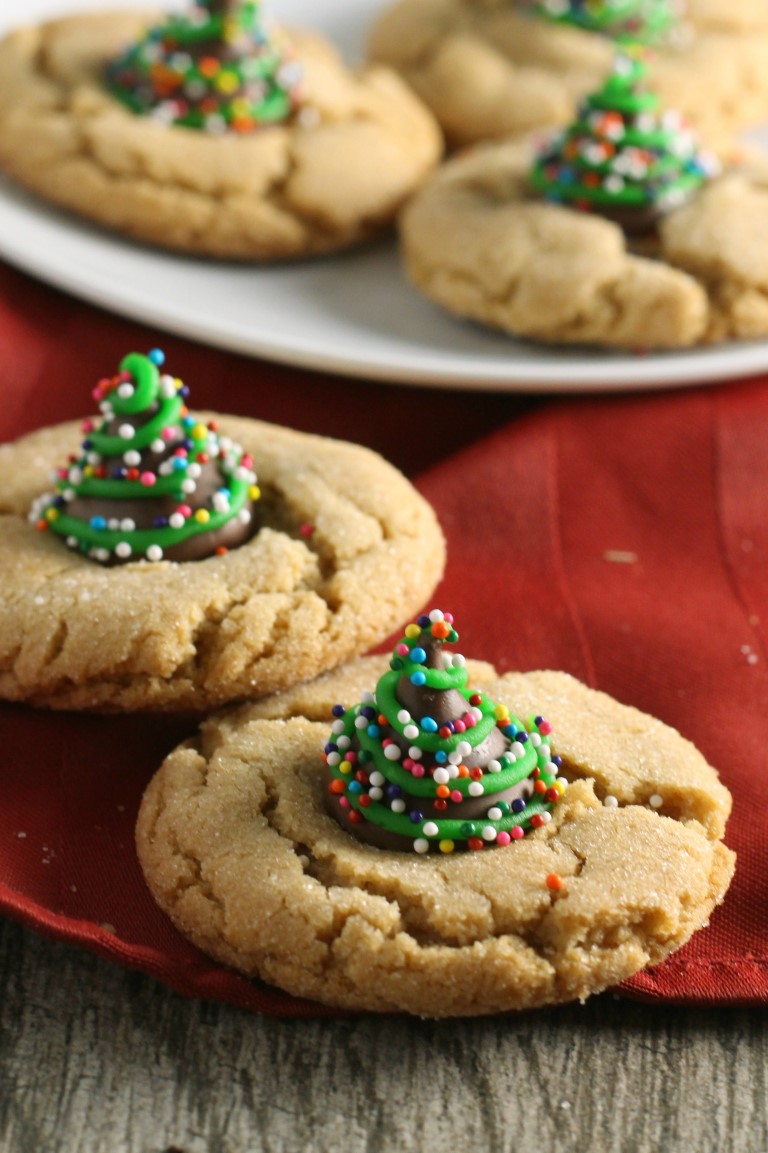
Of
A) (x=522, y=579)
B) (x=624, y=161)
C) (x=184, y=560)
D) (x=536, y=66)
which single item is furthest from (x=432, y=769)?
(x=536, y=66)

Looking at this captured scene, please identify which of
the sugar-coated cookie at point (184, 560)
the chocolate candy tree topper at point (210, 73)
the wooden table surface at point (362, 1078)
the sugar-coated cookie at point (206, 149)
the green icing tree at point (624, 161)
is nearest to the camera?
the wooden table surface at point (362, 1078)

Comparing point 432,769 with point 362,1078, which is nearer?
point 362,1078

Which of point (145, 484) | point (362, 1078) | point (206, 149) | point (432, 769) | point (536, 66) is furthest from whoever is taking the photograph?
point (536, 66)

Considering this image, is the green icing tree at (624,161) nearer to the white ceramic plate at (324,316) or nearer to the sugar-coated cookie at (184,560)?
the white ceramic plate at (324,316)

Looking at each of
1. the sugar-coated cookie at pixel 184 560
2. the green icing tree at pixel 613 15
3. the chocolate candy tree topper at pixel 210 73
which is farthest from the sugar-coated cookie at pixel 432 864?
the green icing tree at pixel 613 15

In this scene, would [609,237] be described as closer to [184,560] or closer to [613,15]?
[613,15]
